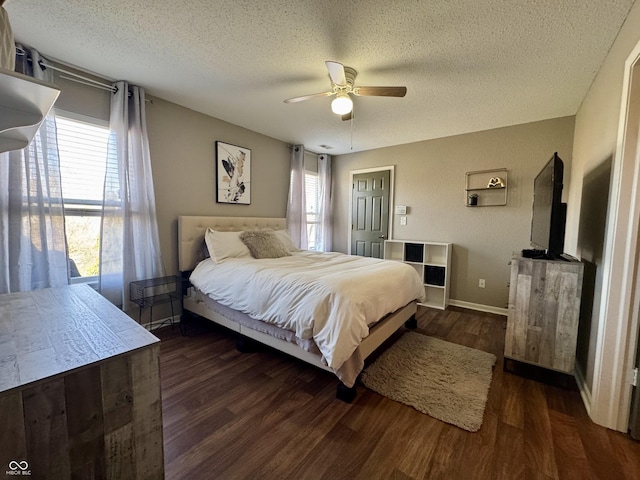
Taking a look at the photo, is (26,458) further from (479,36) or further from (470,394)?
(479,36)

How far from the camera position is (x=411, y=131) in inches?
144

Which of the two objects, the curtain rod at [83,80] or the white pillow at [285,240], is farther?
the white pillow at [285,240]

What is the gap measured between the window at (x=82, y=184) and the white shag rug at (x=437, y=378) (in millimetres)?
2619

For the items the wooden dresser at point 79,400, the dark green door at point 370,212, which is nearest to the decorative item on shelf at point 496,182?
the dark green door at point 370,212

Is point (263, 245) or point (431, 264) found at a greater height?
point (263, 245)

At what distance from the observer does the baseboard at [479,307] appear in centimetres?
352

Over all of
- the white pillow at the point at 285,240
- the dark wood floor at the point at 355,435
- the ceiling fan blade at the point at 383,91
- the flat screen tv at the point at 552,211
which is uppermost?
the ceiling fan blade at the point at 383,91

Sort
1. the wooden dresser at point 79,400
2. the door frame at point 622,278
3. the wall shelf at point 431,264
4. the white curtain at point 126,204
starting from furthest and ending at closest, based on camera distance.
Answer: the wall shelf at point 431,264 < the white curtain at point 126,204 < the door frame at point 622,278 < the wooden dresser at point 79,400

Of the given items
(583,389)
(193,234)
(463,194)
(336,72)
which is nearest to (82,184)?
(193,234)

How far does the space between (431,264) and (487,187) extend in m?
1.27

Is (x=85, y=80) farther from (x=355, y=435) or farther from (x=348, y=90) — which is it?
(x=355, y=435)

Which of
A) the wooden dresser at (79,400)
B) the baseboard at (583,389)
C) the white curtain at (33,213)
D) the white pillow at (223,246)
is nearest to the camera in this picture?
the wooden dresser at (79,400)

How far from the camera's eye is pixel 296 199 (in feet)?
14.5

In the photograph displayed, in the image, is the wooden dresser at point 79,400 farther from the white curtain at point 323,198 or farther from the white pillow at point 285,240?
the white curtain at point 323,198
